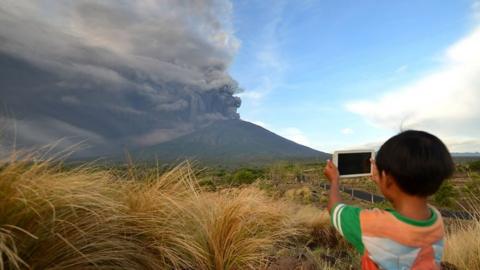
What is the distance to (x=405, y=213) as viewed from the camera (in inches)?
76.2

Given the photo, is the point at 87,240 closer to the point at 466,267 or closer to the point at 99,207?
the point at 99,207

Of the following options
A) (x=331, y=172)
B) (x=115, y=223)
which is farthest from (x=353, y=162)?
(x=115, y=223)

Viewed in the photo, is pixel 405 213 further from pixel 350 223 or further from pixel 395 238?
pixel 350 223

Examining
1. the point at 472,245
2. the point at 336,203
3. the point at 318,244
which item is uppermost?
the point at 336,203

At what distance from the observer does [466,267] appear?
3.96 meters

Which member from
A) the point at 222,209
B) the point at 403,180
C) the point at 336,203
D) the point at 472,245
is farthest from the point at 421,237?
the point at 472,245

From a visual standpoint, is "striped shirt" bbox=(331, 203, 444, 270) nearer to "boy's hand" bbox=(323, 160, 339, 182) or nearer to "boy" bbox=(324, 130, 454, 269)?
"boy" bbox=(324, 130, 454, 269)

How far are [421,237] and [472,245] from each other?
9.90 feet

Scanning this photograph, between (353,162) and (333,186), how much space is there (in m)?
0.28

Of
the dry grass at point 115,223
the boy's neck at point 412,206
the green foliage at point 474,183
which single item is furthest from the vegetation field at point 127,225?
the boy's neck at point 412,206

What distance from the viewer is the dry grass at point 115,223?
99.0 inches

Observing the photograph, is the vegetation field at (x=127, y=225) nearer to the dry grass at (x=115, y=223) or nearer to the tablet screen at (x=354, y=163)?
the dry grass at (x=115, y=223)

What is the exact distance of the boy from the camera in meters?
1.84

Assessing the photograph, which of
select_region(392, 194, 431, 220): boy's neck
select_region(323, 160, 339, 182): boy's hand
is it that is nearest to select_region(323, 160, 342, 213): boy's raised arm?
select_region(323, 160, 339, 182): boy's hand
